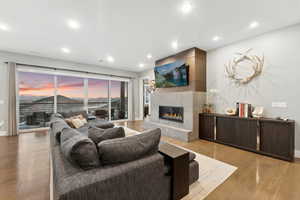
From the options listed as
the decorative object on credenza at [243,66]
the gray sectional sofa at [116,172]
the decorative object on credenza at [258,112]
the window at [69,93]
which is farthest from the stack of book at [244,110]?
the window at [69,93]

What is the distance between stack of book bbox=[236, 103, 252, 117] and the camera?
3.25 meters

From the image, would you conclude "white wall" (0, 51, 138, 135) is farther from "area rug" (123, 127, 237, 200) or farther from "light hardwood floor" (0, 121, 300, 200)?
"area rug" (123, 127, 237, 200)

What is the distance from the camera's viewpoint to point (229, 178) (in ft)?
6.70

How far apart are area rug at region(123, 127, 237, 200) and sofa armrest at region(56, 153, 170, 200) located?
53cm

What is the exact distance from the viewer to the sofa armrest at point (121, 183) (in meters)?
0.93

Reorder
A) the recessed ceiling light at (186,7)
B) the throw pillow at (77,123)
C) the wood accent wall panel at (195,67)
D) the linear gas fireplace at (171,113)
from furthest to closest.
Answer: the linear gas fireplace at (171,113) → the wood accent wall panel at (195,67) → the throw pillow at (77,123) → the recessed ceiling light at (186,7)

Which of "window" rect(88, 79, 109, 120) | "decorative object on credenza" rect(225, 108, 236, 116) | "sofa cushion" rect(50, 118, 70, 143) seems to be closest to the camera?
"sofa cushion" rect(50, 118, 70, 143)

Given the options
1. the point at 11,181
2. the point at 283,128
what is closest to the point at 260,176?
the point at 283,128

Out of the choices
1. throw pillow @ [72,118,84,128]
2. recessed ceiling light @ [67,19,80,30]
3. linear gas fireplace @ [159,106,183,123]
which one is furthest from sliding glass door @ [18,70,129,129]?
linear gas fireplace @ [159,106,183,123]

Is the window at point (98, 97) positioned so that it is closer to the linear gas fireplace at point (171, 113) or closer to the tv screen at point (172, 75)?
the tv screen at point (172, 75)

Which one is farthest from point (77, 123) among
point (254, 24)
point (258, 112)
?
point (254, 24)

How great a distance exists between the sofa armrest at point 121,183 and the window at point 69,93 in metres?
5.25

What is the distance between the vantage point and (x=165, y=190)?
1.43 metres

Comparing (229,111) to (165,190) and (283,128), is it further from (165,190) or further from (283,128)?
(165,190)
